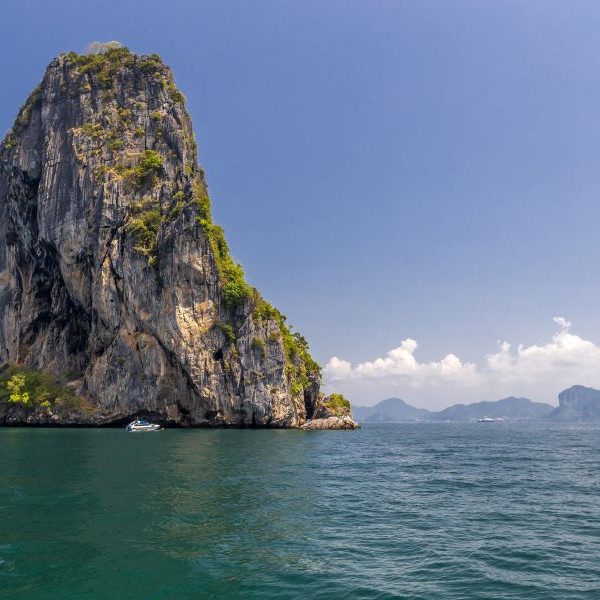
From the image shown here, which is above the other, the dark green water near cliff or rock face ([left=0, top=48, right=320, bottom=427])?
rock face ([left=0, top=48, right=320, bottom=427])

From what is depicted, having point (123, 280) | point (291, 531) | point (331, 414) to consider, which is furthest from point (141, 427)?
point (291, 531)

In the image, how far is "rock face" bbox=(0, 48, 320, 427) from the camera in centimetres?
8625

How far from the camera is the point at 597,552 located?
57.2 feet

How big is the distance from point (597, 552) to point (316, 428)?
77430 millimetres

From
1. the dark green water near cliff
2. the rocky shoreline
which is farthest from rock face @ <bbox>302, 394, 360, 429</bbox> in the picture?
the dark green water near cliff

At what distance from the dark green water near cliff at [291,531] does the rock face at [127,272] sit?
4784 cm

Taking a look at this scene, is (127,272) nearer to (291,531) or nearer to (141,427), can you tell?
(141,427)

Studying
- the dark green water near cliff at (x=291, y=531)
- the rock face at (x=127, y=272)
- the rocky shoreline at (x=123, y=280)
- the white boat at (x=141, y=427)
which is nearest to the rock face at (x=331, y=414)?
the rocky shoreline at (x=123, y=280)

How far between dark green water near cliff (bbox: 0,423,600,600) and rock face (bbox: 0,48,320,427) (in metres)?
47.8

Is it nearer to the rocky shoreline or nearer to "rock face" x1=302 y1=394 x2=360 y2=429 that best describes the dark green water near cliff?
the rocky shoreline

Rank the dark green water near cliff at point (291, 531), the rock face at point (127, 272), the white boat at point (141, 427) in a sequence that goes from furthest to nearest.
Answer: the rock face at point (127, 272)
the white boat at point (141, 427)
the dark green water near cliff at point (291, 531)

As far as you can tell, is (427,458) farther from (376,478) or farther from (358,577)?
(358,577)

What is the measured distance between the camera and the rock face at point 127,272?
283 feet

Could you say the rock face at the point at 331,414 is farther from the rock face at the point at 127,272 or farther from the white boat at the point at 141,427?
the white boat at the point at 141,427
